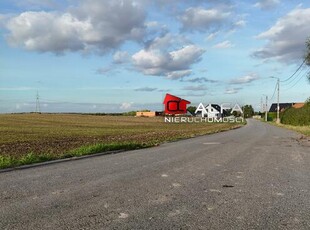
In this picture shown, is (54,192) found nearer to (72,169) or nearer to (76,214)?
(76,214)

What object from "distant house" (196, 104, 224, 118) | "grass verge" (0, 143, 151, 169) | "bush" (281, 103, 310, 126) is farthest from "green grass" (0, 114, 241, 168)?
"distant house" (196, 104, 224, 118)

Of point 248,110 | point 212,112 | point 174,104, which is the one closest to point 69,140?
point 174,104

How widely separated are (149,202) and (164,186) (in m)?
1.49

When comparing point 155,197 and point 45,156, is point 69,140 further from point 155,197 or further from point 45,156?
point 155,197

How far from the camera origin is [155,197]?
674 centimetres

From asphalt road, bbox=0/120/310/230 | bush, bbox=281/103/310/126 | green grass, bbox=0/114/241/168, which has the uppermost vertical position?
bush, bbox=281/103/310/126

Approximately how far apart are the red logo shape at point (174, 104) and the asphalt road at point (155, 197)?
60.4 m

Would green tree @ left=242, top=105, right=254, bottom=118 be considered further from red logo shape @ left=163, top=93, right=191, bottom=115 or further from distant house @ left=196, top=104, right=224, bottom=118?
red logo shape @ left=163, top=93, right=191, bottom=115

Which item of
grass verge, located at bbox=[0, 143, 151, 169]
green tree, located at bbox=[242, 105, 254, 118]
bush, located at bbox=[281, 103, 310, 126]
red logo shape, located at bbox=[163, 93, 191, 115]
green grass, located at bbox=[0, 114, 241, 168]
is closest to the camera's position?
grass verge, located at bbox=[0, 143, 151, 169]

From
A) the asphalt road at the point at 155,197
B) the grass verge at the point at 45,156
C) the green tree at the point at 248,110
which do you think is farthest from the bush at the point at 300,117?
the green tree at the point at 248,110

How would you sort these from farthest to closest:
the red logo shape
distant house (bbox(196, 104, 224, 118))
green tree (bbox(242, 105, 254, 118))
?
1. green tree (bbox(242, 105, 254, 118))
2. distant house (bbox(196, 104, 224, 118))
3. the red logo shape

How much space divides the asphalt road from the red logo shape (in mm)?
60404

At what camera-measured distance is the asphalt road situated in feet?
17.2

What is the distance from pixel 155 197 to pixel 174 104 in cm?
6884
